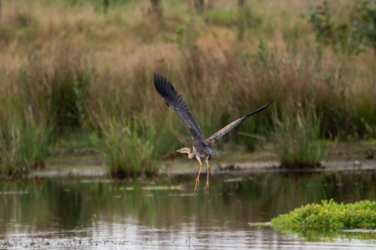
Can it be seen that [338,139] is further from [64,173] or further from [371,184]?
[64,173]

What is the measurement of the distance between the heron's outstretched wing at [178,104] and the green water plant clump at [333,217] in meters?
2.27

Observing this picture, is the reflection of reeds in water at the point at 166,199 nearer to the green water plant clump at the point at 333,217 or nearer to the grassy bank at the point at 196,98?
the green water plant clump at the point at 333,217

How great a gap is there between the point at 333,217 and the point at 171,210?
268 cm

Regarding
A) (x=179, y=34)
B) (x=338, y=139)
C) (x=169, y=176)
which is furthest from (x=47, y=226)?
(x=179, y=34)

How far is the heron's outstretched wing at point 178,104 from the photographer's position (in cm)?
851

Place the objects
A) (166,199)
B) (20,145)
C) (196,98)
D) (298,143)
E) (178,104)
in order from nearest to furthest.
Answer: (178,104)
(166,199)
(298,143)
(20,145)
(196,98)

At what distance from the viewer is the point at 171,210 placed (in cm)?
1204

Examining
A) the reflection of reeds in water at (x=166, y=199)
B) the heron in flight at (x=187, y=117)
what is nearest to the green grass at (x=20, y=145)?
the reflection of reeds in water at (x=166, y=199)

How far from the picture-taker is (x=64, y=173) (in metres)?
15.7

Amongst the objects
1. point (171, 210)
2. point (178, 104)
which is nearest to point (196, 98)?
point (171, 210)

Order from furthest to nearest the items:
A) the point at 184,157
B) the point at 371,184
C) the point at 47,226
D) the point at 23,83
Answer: the point at 23,83 → the point at 184,157 → the point at 371,184 → the point at 47,226

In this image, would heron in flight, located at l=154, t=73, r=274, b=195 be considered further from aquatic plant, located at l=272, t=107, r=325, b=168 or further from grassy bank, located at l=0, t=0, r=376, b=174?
aquatic plant, located at l=272, t=107, r=325, b=168

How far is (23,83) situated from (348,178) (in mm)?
7457

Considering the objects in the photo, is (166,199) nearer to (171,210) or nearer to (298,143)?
Answer: (171,210)
